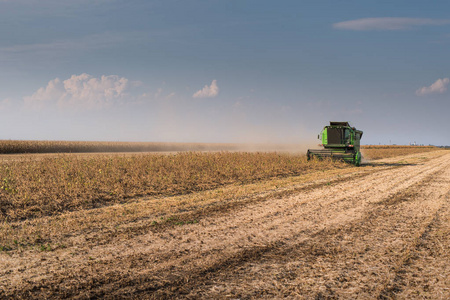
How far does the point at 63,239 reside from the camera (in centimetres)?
544

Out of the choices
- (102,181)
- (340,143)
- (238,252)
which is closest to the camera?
(238,252)

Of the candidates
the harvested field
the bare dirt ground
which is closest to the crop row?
the bare dirt ground

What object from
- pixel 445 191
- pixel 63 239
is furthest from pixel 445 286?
pixel 445 191

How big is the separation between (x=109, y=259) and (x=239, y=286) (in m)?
2.08

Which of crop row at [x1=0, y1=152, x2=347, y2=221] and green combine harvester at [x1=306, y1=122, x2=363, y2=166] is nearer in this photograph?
crop row at [x1=0, y1=152, x2=347, y2=221]

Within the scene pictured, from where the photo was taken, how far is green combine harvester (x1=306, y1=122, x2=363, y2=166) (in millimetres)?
20359

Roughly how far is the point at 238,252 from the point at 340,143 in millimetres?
18778

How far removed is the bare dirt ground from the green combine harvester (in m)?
12.3

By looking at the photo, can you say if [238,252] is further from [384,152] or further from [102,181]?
[384,152]

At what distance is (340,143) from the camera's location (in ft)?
70.5

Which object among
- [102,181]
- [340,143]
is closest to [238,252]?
[102,181]

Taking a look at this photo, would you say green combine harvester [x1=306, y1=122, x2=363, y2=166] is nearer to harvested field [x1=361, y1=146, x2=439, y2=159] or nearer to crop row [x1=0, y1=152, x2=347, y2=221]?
crop row [x1=0, y1=152, x2=347, y2=221]

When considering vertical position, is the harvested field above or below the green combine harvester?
below

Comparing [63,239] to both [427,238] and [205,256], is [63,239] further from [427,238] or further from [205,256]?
[427,238]
